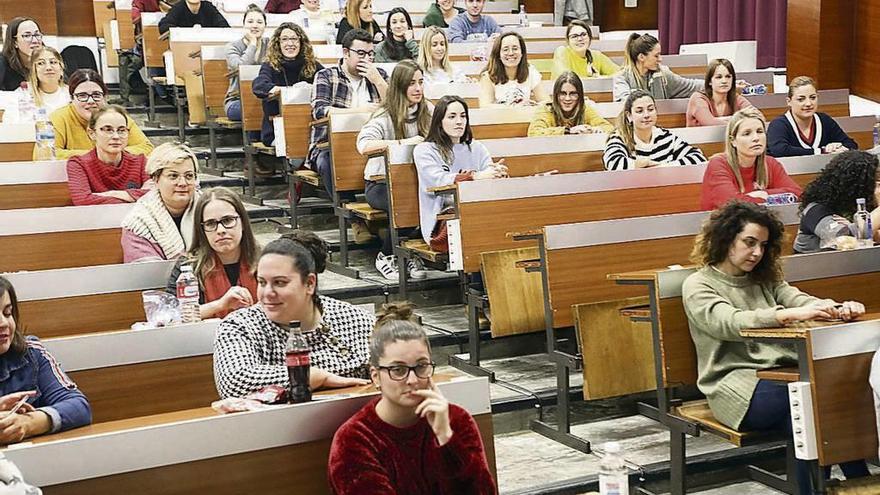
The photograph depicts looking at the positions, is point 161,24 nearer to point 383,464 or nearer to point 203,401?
point 203,401

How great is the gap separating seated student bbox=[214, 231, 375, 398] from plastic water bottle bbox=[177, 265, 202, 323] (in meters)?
0.35

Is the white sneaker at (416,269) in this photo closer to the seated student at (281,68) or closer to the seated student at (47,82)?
the seated student at (281,68)

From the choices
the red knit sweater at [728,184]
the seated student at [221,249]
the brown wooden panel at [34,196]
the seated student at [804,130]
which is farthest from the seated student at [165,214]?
the seated student at [804,130]

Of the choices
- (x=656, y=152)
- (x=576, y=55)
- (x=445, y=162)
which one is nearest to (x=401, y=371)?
(x=445, y=162)

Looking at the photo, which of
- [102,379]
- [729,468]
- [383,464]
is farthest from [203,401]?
[729,468]

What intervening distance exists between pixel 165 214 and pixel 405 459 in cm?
161

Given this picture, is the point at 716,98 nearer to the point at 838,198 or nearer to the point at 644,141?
the point at 644,141

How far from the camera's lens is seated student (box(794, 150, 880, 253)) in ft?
12.5

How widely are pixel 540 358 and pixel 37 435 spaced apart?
7.75ft

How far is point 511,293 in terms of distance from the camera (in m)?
4.04

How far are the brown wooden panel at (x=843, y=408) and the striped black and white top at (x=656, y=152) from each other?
6.44 ft

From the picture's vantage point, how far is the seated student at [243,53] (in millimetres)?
6242

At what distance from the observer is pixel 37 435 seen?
2.26 m

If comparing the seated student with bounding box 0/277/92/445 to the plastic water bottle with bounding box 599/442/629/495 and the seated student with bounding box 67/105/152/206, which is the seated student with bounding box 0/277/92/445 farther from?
the seated student with bounding box 67/105/152/206
